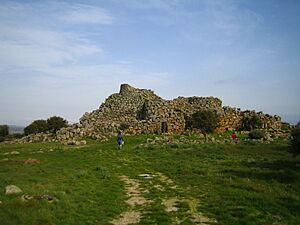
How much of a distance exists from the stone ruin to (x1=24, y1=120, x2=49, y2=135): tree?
5179mm

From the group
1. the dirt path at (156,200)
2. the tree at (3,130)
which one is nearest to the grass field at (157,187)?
the dirt path at (156,200)

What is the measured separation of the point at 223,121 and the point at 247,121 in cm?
327

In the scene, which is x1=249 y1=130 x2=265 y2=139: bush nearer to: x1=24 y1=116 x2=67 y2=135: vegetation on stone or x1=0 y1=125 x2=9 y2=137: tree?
x1=24 y1=116 x2=67 y2=135: vegetation on stone

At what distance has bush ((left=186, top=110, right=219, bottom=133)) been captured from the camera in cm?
3775

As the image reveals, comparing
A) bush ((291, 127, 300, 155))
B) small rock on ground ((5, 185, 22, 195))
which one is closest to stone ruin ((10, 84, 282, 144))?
small rock on ground ((5, 185, 22, 195))

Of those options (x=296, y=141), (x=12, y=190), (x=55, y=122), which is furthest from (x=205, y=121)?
(x=12, y=190)

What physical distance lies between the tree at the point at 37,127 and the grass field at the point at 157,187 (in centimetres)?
2178

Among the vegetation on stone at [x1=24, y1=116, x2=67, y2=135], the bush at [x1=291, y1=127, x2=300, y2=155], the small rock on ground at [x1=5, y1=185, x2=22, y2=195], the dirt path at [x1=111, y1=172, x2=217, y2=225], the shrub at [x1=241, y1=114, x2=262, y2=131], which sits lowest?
the dirt path at [x1=111, y1=172, x2=217, y2=225]

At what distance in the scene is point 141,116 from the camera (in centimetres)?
4347

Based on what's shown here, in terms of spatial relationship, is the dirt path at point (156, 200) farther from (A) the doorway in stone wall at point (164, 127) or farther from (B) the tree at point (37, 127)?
(B) the tree at point (37, 127)

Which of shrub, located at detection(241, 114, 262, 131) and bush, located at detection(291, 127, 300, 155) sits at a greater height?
shrub, located at detection(241, 114, 262, 131)

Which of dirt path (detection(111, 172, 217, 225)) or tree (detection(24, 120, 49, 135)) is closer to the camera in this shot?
dirt path (detection(111, 172, 217, 225))

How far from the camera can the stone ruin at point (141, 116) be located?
122ft

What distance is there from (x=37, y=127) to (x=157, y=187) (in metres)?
34.7
